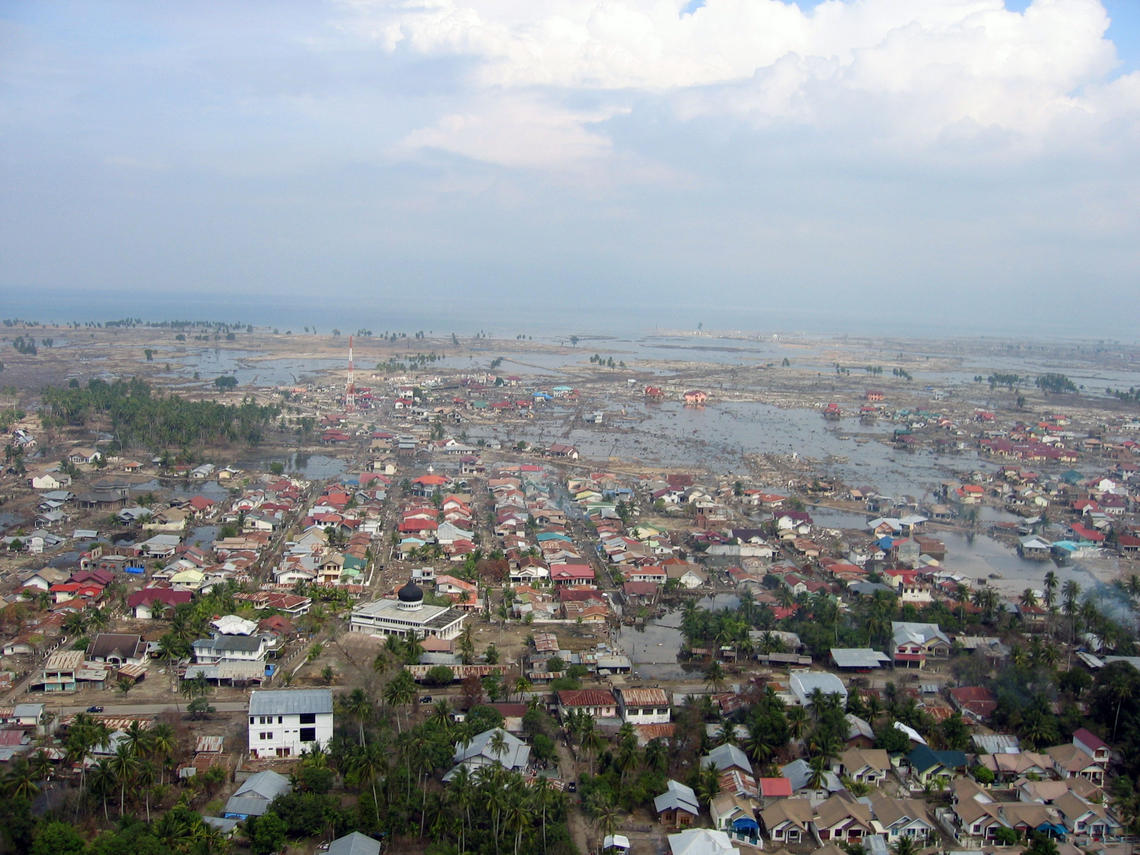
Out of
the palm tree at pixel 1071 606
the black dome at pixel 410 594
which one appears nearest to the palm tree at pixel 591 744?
the black dome at pixel 410 594

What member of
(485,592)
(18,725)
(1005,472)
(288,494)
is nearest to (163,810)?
(18,725)

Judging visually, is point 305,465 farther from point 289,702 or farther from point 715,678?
point 715,678

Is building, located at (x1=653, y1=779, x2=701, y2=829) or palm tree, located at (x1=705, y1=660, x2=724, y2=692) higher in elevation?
palm tree, located at (x1=705, y1=660, x2=724, y2=692)

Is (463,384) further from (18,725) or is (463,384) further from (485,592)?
(18,725)

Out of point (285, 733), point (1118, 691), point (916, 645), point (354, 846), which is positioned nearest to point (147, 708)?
point (285, 733)

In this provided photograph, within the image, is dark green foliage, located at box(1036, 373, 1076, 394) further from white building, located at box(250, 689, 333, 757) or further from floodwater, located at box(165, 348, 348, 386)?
white building, located at box(250, 689, 333, 757)

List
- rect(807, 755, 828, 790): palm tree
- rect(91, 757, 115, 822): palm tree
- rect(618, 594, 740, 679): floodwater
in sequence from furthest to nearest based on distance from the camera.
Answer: rect(618, 594, 740, 679): floodwater → rect(807, 755, 828, 790): palm tree → rect(91, 757, 115, 822): palm tree

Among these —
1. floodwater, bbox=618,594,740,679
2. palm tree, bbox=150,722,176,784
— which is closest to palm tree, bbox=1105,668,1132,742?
floodwater, bbox=618,594,740,679

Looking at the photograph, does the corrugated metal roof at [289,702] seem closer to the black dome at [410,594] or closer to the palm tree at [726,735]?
the black dome at [410,594]
